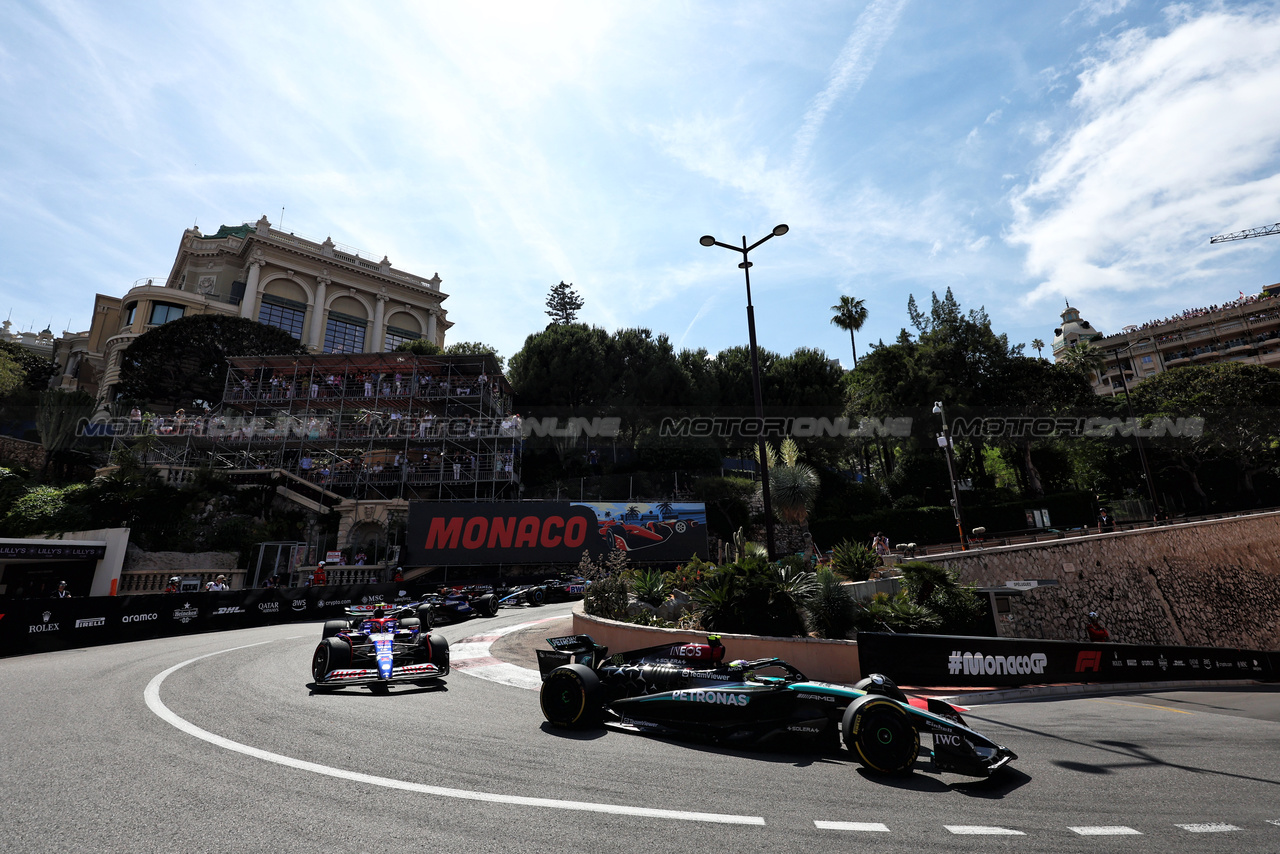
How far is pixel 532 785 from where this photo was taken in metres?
4.89

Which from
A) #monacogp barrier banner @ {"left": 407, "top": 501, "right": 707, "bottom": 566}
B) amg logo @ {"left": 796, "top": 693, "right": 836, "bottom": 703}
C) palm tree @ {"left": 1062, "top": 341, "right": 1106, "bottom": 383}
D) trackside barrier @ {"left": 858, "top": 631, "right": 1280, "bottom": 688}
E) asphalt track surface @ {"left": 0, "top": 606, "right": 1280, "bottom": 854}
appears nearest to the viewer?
asphalt track surface @ {"left": 0, "top": 606, "right": 1280, "bottom": 854}

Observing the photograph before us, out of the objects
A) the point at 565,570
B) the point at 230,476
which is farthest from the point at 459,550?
the point at 230,476

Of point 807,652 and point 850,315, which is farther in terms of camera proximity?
point 850,315

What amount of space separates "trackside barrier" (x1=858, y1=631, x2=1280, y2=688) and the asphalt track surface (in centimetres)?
195

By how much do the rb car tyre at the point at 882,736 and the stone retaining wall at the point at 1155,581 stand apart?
60.2 ft

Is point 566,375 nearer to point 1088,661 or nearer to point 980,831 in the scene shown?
point 1088,661

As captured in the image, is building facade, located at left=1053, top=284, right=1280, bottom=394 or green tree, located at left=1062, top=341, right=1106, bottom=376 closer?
green tree, located at left=1062, top=341, right=1106, bottom=376

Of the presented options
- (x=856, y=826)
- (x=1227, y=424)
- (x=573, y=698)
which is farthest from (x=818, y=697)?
(x=1227, y=424)

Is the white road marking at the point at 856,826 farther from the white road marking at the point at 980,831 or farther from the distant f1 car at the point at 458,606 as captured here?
the distant f1 car at the point at 458,606

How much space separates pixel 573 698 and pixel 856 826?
3767 mm

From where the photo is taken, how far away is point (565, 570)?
109 feet

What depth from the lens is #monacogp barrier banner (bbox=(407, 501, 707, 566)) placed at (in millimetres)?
30719

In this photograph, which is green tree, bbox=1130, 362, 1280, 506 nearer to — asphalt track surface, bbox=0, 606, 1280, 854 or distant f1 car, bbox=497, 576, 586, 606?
distant f1 car, bbox=497, 576, 586, 606

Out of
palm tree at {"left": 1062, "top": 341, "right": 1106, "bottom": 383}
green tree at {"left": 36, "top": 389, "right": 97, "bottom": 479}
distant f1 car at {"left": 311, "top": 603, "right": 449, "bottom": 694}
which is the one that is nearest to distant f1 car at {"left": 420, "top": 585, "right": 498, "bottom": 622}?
distant f1 car at {"left": 311, "top": 603, "right": 449, "bottom": 694}
